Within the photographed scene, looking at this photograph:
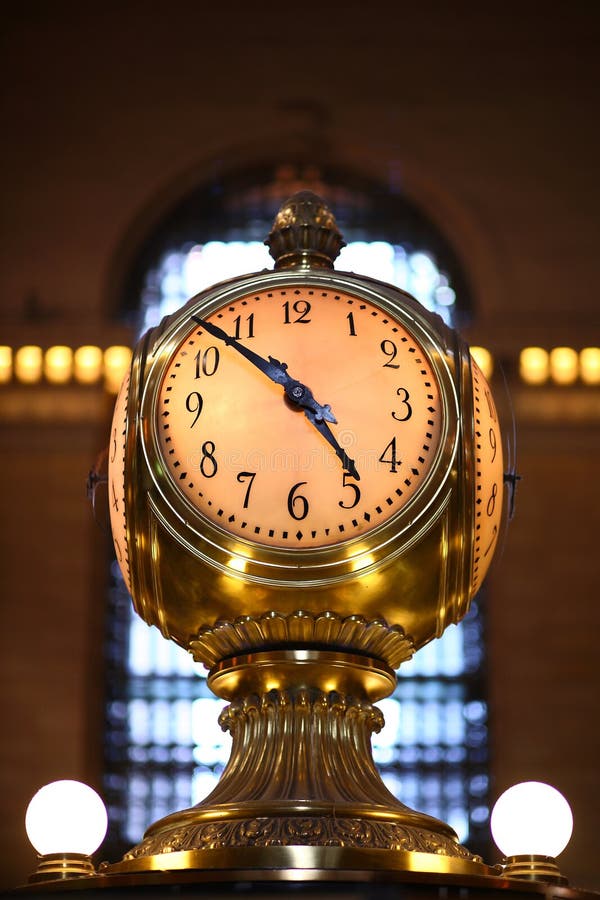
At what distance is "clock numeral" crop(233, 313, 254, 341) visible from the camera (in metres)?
1.00

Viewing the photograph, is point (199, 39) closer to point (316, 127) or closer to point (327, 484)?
point (316, 127)

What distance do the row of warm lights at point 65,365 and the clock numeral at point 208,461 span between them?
A: 8.32 metres

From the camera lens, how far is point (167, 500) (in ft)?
3.18

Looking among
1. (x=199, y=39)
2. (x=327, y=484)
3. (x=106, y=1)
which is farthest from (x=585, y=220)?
(x=327, y=484)

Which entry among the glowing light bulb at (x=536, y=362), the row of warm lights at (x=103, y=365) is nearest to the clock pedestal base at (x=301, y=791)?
the row of warm lights at (x=103, y=365)

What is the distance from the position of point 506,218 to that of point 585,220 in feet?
1.56

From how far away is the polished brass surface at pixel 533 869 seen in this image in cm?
94

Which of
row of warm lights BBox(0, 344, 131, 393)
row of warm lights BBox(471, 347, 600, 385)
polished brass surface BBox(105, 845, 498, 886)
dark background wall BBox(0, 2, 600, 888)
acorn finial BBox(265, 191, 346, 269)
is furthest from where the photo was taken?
row of warm lights BBox(0, 344, 131, 393)

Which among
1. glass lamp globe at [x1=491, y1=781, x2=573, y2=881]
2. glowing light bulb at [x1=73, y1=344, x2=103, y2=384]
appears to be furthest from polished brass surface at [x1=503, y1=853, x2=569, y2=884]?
glowing light bulb at [x1=73, y1=344, x2=103, y2=384]

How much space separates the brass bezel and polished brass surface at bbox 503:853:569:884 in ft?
0.66

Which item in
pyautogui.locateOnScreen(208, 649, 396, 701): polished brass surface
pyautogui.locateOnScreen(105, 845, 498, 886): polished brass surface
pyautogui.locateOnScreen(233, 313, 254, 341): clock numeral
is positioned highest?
pyautogui.locateOnScreen(233, 313, 254, 341): clock numeral

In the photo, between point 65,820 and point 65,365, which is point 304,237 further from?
point 65,365

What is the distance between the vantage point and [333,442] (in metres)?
0.95

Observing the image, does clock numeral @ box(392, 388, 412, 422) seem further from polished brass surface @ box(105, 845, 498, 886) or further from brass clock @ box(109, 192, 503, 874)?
polished brass surface @ box(105, 845, 498, 886)
